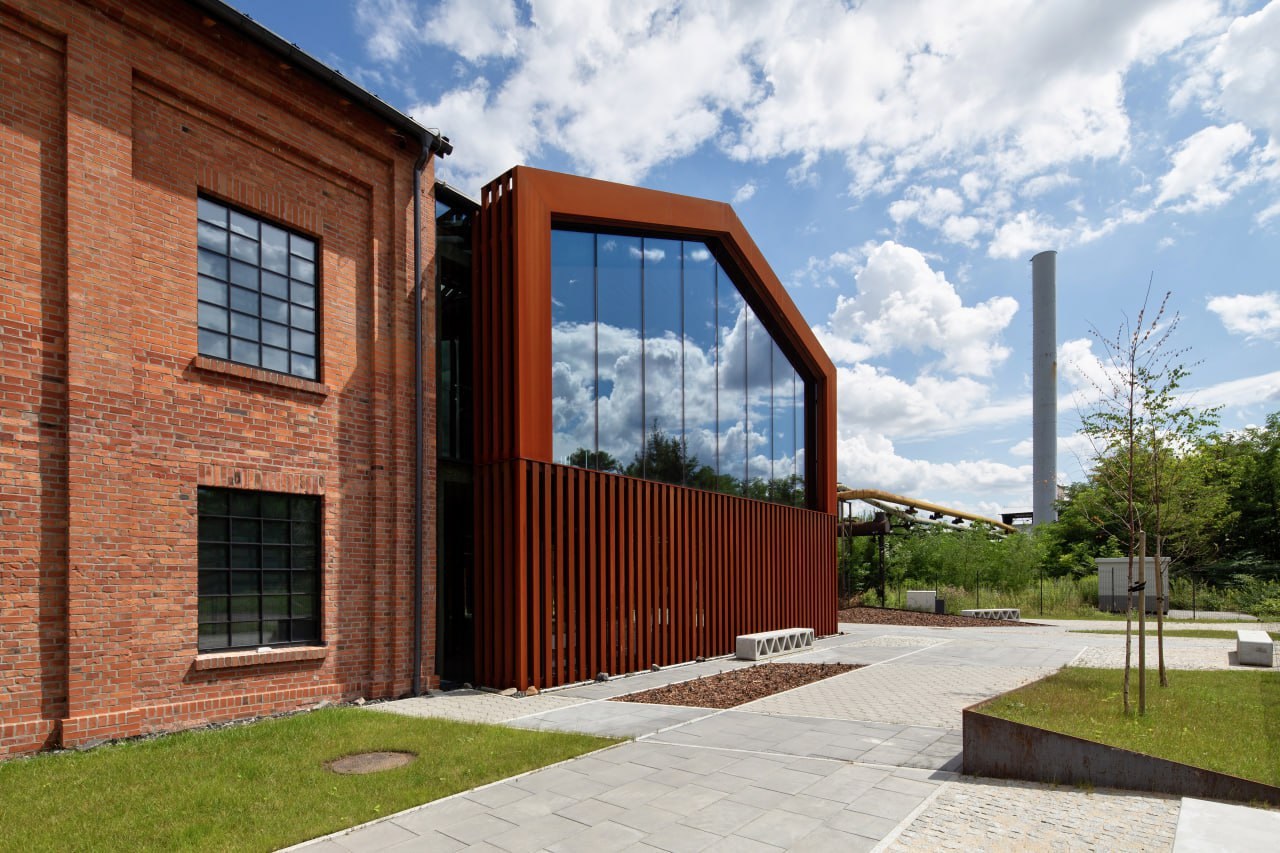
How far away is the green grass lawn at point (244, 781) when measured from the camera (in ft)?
16.5

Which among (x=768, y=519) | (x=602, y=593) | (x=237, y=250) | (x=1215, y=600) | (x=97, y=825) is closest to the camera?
(x=97, y=825)

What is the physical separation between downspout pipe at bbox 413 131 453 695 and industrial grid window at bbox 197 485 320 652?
4.46ft

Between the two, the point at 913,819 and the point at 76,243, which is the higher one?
the point at 76,243

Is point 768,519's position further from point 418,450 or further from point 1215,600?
point 1215,600

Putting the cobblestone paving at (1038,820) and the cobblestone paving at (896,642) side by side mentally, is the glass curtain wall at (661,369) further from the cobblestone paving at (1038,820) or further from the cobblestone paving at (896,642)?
the cobblestone paving at (1038,820)

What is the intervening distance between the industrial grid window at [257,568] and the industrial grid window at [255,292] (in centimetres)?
170

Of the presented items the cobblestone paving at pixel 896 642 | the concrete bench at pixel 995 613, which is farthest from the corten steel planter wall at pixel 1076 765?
the concrete bench at pixel 995 613

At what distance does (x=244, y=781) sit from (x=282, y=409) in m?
4.57

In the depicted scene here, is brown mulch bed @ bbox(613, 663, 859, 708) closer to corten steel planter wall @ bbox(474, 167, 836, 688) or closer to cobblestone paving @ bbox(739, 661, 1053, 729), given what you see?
cobblestone paving @ bbox(739, 661, 1053, 729)

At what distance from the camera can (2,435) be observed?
693cm

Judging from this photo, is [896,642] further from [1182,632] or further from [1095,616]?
[1095,616]

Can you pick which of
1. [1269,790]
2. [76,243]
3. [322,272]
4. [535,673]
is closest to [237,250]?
[322,272]

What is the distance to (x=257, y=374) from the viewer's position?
902 centimetres

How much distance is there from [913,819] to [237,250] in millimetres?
9115
